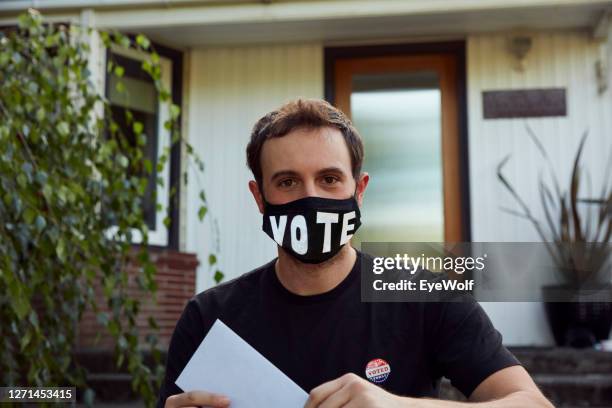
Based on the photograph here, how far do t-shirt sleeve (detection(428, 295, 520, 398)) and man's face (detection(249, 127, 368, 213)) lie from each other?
1.39 feet

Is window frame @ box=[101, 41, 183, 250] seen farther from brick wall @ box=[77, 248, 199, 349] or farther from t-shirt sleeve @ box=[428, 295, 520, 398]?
t-shirt sleeve @ box=[428, 295, 520, 398]

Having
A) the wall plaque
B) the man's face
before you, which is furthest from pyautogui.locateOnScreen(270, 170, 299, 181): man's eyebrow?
the wall plaque

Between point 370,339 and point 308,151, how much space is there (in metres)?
0.52

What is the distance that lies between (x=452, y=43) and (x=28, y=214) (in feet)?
14.1

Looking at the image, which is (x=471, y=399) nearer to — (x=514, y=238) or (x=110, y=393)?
(x=110, y=393)

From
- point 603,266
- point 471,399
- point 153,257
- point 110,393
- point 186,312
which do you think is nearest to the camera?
point 471,399

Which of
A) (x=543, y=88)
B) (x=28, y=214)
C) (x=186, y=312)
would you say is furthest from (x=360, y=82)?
(x=186, y=312)

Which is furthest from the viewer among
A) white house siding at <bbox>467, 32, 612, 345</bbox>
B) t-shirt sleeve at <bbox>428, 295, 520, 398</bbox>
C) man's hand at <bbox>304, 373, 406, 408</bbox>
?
white house siding at <bbox>467, 32, 612, 345</bbox>

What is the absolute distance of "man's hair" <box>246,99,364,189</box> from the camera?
214 centimetres

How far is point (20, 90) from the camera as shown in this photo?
321 cm

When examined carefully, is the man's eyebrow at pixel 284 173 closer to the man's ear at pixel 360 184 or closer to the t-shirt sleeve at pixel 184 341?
the man's ear at pixel 360 184

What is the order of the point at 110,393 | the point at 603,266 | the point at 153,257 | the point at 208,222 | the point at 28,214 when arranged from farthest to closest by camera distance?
the point at 208,222, the point at 153,257, the point at 603,266, the point at 110,393, the point at 28,214

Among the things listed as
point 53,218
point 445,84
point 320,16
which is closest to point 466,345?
point 53,218

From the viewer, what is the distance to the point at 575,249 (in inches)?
215
